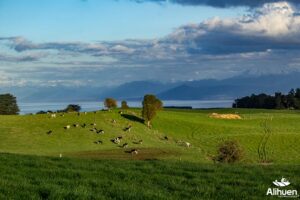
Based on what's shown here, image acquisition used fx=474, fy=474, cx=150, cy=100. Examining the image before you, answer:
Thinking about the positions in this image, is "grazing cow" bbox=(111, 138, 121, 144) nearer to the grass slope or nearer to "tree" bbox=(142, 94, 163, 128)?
"tree" bbox=(142, 94, 163, 128)

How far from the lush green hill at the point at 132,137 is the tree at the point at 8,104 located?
252 feet

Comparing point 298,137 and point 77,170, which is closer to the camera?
point 77,170

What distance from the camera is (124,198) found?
12977 mm

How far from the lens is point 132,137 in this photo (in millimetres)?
83562

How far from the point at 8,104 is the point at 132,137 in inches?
4444

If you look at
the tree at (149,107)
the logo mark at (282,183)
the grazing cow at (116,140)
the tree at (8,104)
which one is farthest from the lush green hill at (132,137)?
the tree at (8,104)

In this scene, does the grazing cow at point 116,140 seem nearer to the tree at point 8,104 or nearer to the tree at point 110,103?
the tree at point 110,103

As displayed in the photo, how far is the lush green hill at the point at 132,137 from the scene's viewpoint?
218 feet

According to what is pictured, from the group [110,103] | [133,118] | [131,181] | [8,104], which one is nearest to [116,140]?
[133,118]

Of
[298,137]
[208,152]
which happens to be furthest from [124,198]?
[298,137]

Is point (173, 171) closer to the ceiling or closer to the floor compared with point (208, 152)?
closer to the ceiling

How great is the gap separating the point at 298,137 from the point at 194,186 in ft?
298

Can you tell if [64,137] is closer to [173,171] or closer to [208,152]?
[208,152]

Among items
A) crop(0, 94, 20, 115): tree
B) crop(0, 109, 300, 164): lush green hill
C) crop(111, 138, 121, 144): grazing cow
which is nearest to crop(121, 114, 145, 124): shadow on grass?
crop(0, 109, 300, 164): lush green hill
